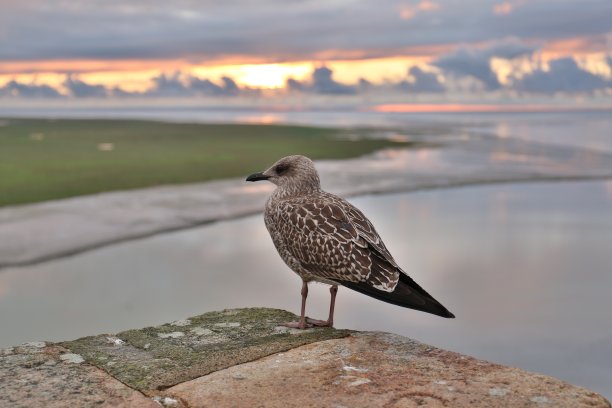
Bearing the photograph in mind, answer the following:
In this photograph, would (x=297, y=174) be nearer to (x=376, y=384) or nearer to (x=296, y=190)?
(x=296, y=190)

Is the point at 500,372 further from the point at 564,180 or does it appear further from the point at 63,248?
the point at 564,180

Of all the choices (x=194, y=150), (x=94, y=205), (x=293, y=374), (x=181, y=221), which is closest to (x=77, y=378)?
(x=293, y=374)

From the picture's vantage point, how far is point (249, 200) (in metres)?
24.4

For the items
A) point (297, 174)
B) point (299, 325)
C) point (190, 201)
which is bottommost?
point (190, 201)

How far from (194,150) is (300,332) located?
3826cm

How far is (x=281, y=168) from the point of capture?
779cm

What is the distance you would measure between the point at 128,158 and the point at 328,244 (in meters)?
33.1

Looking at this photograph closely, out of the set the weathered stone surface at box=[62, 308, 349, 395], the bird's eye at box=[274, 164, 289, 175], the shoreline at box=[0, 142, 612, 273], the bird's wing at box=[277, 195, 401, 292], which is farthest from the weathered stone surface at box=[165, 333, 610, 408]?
the shoreline at box=[0, 142, 612, 273]

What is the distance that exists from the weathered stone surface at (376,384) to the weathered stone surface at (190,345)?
0.22m

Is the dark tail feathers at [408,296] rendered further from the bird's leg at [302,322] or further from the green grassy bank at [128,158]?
the green grassy bank at [128,158]

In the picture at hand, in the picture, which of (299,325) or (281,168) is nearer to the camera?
(299,325)

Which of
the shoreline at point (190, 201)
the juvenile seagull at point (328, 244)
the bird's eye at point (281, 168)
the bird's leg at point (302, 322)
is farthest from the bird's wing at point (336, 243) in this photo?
the shoreline at point (190, 201)

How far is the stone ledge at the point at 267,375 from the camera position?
526 cm

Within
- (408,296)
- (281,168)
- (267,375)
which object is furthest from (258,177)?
(267,375)
